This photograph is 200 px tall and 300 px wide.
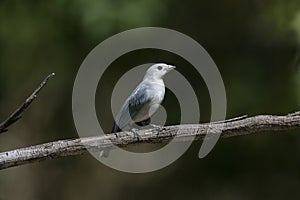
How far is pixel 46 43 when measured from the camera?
2.88m

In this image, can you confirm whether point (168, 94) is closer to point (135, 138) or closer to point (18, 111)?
point (135, 138)

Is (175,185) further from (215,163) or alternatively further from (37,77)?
(37,77)

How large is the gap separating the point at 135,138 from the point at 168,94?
1507mm

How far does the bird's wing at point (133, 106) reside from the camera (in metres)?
1.34

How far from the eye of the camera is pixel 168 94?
2777 millimetres

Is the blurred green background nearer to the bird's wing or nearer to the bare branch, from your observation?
the bird's wing

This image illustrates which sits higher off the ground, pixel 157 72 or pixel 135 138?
pixel 157 72

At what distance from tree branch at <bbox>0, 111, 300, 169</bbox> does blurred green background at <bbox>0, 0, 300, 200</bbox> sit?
1.20m

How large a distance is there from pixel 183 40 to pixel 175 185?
1.04m

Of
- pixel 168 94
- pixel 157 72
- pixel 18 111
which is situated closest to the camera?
pixel 18 111

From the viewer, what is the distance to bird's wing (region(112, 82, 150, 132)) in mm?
1345

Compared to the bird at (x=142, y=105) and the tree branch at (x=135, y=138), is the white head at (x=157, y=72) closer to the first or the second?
the bird at (x=142, y=105)

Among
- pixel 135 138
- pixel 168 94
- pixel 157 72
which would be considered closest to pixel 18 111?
pixel 135 138


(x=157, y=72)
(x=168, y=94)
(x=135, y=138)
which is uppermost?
(x=168, y=94)
